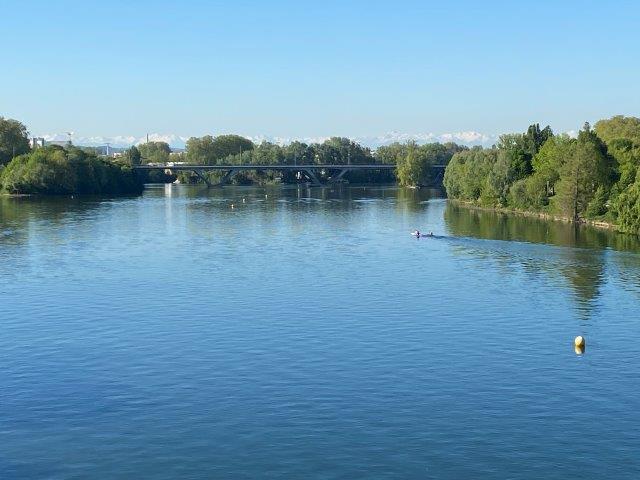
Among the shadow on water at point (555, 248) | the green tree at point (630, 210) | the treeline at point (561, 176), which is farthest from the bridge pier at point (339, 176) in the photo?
the green tree at point (630, 210)

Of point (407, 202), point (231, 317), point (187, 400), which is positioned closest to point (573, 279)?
point (231, 317)

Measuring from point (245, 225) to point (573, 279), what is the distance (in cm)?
3902

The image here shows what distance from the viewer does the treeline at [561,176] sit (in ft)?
245

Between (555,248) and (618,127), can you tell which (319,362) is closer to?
(555,248)

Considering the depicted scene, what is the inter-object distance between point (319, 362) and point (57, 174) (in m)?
99.9

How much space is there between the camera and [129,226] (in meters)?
78.3

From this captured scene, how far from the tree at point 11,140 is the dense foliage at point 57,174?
17.1 metres

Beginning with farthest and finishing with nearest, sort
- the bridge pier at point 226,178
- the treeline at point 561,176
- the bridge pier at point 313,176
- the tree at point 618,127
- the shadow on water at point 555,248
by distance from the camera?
the bridge pier at point 313,176, the bridge pier at point 226,178, the tree at point 618,127, the treeline at point 561,176, the shadow on water at point 555,248

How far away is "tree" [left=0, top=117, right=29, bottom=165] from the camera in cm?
14438

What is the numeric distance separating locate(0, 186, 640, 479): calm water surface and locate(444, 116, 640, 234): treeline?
15.4 meters

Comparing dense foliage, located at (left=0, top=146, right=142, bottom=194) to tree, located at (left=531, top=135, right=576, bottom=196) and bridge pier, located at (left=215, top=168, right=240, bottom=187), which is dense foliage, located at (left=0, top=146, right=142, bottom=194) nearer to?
bridge pier, located at (left=215, top=168, right=240, bottom=187)

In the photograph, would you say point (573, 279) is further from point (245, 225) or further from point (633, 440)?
point (245, 225)

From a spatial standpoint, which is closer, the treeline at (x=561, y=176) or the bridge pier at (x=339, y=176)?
the treeline at (x=561, y=176)

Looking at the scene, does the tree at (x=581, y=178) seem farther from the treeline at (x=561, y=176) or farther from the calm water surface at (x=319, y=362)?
the calm water surface at (x=319, y=362)
